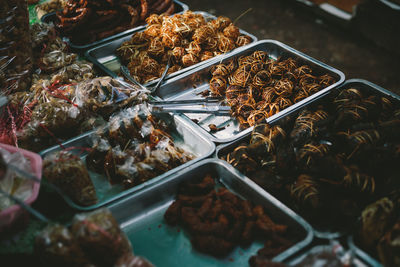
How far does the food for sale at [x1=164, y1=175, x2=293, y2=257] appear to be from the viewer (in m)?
1.44

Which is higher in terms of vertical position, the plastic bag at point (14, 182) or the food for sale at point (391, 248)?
the food for sale at point (391, 248)

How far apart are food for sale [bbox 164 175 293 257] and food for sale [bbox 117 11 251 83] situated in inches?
46.4

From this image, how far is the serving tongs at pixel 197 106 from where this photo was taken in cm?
215

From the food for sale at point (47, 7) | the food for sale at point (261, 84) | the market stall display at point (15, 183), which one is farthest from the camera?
the food for sale at point (47, 7)

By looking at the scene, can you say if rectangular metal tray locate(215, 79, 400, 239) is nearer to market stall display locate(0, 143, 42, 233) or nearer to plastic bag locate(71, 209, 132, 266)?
plastic bag locate(71, 209, 132, 266)

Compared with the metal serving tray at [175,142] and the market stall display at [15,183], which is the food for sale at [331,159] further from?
the market stall display at [15,183]

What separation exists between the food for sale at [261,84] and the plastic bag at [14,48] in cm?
125

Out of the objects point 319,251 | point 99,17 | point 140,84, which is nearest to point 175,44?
point 140,84

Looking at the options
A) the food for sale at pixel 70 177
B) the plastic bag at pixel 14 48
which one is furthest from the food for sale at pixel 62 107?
the food for sale at pixel 70 177

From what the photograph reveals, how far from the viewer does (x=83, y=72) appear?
2.27 meters

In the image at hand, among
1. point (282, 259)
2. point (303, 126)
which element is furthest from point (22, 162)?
point (303, 126)

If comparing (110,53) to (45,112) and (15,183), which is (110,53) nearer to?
(45,112)

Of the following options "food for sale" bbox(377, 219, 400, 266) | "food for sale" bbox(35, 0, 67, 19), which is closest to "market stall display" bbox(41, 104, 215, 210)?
"food for sale" bbox(377, 219, 400, 266)

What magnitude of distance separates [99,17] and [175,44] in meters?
0.77
